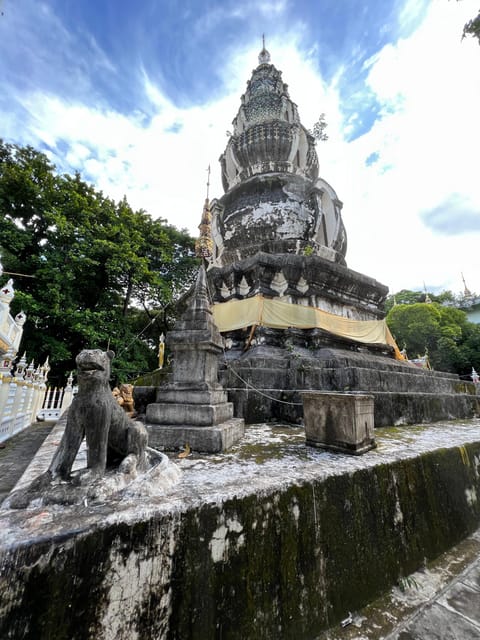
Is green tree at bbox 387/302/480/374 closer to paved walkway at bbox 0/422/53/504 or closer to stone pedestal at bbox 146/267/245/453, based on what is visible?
stone pedestal at bbox 146/267/245/453

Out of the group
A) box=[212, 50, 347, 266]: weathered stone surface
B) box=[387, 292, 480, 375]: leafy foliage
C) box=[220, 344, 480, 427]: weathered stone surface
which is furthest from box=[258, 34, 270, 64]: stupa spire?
box=[387, 292, 480, 375]: leafy foliage

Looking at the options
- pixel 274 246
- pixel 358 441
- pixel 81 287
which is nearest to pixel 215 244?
pixel 274 246

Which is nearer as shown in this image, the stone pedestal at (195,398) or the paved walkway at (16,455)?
the stone pedestal at (195,398)

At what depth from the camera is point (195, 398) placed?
3107 mm

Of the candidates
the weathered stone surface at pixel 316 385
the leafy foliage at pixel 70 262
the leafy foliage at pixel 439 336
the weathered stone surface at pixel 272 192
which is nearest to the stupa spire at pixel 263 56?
the weathered stone surface at pixel 272 192

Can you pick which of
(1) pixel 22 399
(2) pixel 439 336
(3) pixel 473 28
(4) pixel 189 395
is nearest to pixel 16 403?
(1) pixel 22 399

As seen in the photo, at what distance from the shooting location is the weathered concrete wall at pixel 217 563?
3.50 feet

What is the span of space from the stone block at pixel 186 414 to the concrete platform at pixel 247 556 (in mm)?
469

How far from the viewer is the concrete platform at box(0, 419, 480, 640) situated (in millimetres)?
1091

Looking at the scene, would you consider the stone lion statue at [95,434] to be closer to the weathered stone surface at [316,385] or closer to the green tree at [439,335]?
the weathered stone surface at [316,385]

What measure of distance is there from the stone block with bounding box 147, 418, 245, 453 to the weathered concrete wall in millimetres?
1123

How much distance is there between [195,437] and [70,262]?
1367 cm

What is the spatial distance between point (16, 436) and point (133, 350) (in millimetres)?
7145

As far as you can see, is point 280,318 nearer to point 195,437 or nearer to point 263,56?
point 195,437
